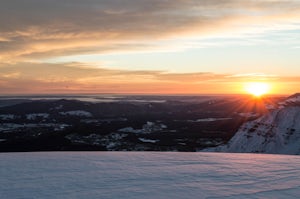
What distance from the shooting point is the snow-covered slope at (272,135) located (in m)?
44.3

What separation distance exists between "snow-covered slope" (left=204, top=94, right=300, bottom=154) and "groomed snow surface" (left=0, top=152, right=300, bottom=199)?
36.3 meters

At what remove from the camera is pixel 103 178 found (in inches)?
259

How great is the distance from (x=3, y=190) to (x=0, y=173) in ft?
4.53

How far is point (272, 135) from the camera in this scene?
47062 millimetres

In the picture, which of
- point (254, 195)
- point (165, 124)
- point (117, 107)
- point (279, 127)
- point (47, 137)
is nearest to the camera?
point (254, 195)

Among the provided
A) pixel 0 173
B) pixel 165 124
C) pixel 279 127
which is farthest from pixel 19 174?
pixel 165 124

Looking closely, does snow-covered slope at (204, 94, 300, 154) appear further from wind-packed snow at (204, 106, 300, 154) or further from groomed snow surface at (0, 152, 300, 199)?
groomed snow surface at (0, 152, 300, 199)

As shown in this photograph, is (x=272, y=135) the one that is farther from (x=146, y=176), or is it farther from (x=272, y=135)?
(x=146, y=176)

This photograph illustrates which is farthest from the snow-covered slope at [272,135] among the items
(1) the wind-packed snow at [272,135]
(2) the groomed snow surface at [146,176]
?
(2) the groomed snow surface at [146,176]

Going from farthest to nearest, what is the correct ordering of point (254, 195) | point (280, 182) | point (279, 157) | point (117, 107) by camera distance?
point (117, 107) < point (279, 157) < point (280, 182) < point (254, 195)

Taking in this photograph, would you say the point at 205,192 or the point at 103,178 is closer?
the point at 205,192

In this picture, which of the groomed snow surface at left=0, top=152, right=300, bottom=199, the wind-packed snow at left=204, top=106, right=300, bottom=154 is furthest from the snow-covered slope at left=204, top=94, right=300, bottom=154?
the groomed snow surface at left=0, top=152, right=300, bottom=199

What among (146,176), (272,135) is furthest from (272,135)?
(146,176)

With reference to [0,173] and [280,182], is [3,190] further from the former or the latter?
[280,182]
